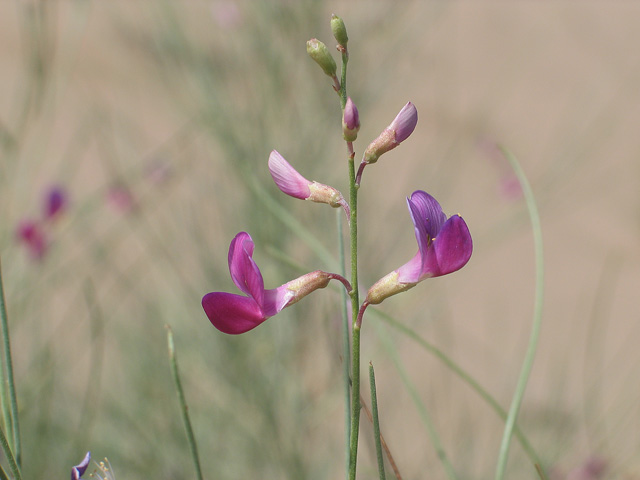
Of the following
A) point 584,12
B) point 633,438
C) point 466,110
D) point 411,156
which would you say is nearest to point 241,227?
point 633,438

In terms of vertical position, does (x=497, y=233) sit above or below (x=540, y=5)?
below

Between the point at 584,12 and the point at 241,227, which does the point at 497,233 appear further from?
the point at 584,12

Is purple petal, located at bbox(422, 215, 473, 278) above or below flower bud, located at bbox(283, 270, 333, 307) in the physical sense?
above

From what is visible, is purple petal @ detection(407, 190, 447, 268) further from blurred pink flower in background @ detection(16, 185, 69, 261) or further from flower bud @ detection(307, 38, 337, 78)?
blurred pink flower in background @ detection(16, 185, 69, 261)

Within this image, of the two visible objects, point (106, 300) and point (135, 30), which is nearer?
point (106, 300)

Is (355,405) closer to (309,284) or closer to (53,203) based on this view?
(309,284)

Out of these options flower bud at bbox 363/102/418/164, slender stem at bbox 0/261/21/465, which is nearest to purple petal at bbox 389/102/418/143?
flower bud at bbox 363/102/418/164

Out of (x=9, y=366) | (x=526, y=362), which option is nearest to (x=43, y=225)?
(x=9, y=366)
